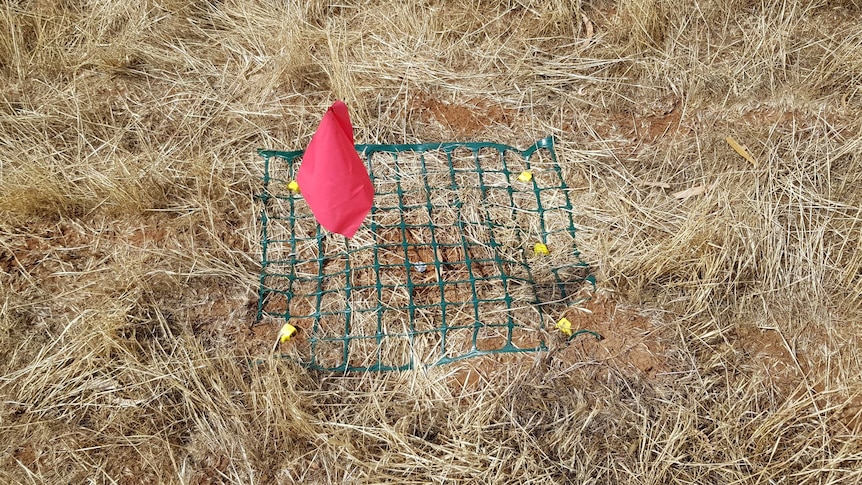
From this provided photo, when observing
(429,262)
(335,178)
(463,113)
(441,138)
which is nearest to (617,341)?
(429,262)

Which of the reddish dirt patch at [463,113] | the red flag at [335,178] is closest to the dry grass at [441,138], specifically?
the reddish dirt patch at [463,113]

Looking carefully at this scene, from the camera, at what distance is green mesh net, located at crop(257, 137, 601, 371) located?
2.03 m

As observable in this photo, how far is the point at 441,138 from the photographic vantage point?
2.71 meters

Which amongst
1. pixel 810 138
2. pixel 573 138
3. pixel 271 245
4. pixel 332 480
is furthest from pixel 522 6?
pixel 332 480

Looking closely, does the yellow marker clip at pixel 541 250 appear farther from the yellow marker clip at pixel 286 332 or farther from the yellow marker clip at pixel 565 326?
the yellow marker clip at pixel 286 332

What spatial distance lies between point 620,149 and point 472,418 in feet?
4.67

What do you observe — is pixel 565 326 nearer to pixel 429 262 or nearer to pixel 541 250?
pixel 541 250

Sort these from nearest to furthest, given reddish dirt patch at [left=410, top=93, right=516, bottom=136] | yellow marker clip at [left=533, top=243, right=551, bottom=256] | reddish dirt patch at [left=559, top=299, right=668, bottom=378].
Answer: reddish dirt patch at [left=559, top=299, right=668, bottom=378]
yellow marker clip at [left=533, top=243, right=551, bottom=256]
reddish dirt patch at [left=410, top=93, right=516, bottom=136]

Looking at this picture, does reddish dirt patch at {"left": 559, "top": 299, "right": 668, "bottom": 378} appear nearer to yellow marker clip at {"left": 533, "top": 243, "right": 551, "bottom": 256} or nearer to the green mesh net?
the green mesh net

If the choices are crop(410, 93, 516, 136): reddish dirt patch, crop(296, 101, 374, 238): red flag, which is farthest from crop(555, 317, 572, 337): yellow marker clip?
crop(410, 93, 516, 136): reddish dirt patch

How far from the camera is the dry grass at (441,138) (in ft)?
5.77

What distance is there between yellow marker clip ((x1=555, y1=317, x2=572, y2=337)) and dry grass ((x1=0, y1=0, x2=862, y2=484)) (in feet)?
0.30

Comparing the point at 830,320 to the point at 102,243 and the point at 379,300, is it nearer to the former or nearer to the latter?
the point at 379,300

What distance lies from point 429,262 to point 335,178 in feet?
2.11
